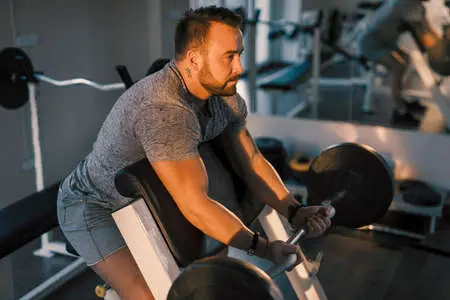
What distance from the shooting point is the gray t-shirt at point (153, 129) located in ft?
3.83

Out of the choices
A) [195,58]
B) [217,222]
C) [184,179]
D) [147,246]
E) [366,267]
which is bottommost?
[366,267]

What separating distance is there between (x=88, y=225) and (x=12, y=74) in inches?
43.5

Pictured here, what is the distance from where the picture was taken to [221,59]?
3.89ft

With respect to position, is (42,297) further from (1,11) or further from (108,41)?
(108,41)

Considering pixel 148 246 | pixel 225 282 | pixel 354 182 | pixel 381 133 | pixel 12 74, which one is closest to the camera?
pixel 225 282

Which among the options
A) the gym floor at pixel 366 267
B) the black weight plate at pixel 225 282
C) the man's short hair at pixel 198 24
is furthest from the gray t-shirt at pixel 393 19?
the black weight plate at pixel 225 282

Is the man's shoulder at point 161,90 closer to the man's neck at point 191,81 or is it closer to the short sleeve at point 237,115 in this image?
the man's neck at point 191,81

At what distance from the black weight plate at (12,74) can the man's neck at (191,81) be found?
1225 millimetres

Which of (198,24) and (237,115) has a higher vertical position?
(198,24)

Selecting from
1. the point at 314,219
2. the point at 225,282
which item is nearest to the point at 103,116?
the point at 314,219

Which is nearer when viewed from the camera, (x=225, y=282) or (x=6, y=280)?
(x=225, y=282)

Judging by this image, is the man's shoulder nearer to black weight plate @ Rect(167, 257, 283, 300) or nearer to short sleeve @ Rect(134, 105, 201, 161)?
short sleeve @ Rect(134, 105, 201, 161)

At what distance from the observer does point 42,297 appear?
7.21 feet

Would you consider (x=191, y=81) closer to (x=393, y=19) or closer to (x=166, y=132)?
(x=166, y=132)
